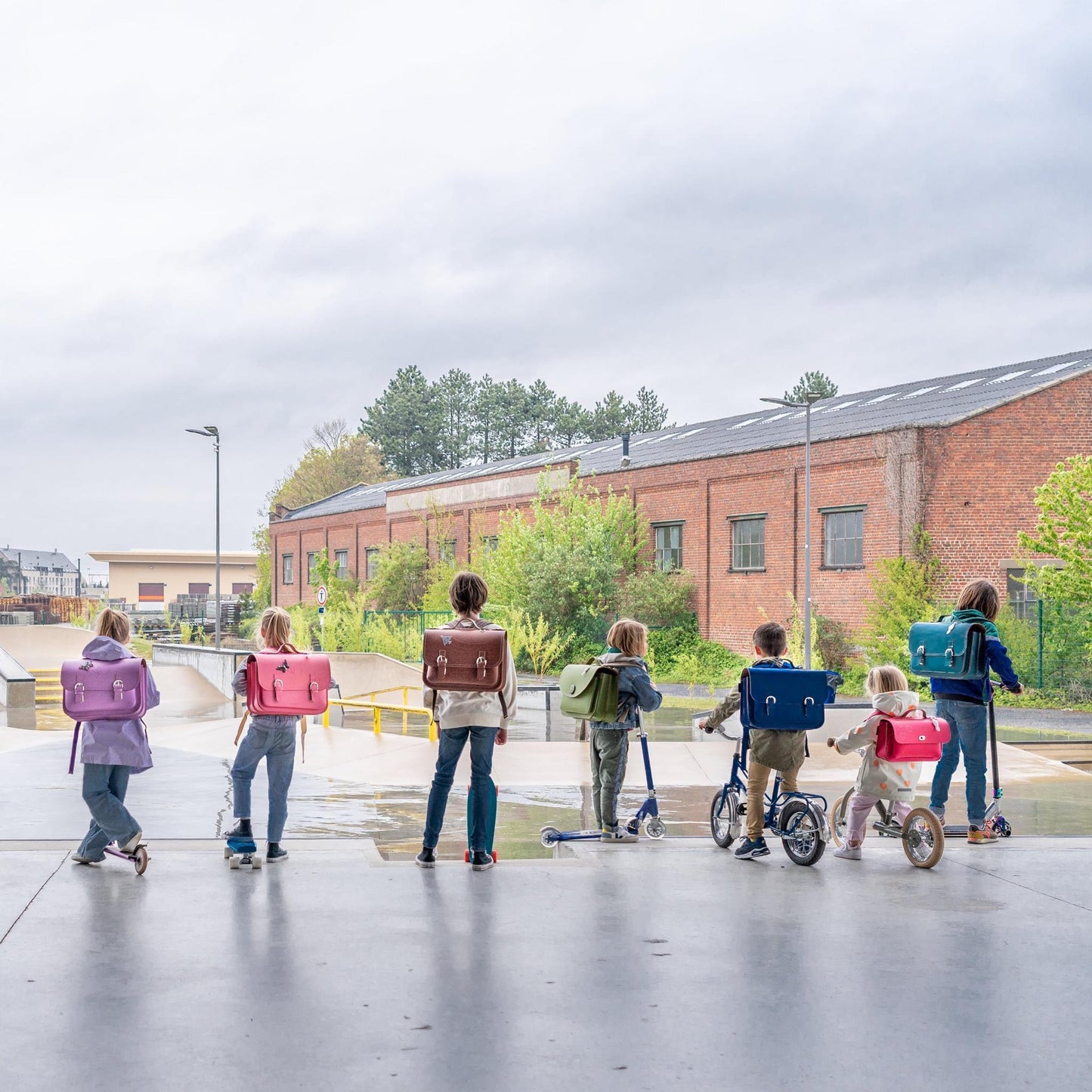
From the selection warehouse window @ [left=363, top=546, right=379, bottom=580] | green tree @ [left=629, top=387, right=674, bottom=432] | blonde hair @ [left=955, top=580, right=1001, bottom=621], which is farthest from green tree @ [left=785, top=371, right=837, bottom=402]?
blonde hair @ [left=955, top=580, right=1001, bottom=621]

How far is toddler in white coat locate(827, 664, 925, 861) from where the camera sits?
25.9 feet

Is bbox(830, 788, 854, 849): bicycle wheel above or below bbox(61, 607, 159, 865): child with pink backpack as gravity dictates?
below

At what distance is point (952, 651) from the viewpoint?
839 cm

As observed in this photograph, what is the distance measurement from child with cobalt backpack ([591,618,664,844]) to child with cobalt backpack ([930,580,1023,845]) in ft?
6.87

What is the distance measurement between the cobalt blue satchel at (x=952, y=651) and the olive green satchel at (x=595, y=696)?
2.02m

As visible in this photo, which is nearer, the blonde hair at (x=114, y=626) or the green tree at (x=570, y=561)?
the blonde hair at (x=114, y=626)

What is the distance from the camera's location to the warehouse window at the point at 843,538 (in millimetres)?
29516

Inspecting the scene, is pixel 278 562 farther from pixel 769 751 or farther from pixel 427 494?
pixel 769 751

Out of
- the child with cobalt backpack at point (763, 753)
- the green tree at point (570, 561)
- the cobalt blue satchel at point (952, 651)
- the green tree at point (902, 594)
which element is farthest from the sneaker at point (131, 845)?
the green tree at point (570, 561)

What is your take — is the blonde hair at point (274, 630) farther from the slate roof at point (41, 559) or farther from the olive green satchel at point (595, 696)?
the slate roof at point (41, 559)

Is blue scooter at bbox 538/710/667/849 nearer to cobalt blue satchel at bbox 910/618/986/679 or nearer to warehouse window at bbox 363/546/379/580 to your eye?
cobalt blue satchel at bbox 910/618/986/679

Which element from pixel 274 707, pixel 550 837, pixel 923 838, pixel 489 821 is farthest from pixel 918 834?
pixel 274 707

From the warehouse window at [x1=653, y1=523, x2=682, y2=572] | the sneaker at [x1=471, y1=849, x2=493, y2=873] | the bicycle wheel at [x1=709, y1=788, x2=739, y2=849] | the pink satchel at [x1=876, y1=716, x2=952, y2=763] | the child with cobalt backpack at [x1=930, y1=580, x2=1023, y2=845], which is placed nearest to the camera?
the sneaker at [x1=471, y1=849, x2=493, y2=873]

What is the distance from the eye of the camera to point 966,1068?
4.29 metres
